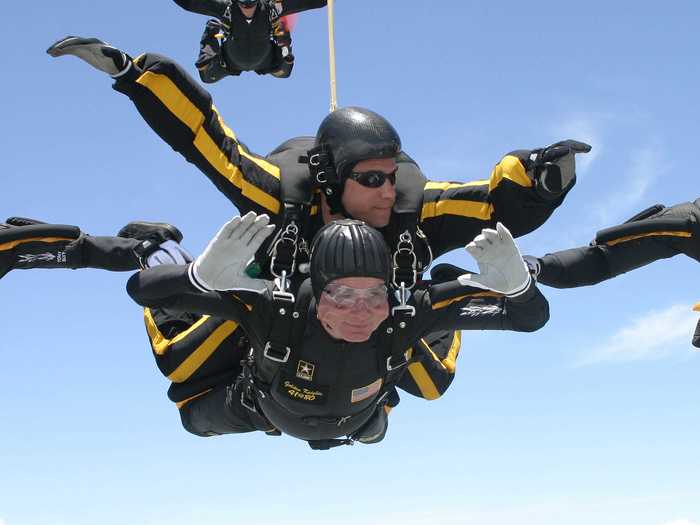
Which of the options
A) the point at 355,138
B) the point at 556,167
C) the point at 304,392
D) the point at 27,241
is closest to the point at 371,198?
the point at 355,138

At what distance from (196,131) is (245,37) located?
3.26 ft

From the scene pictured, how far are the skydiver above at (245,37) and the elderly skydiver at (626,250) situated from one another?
8.37ft

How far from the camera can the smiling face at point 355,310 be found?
221 inches

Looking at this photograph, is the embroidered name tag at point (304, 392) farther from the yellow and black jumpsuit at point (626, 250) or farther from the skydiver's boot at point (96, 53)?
the skydiver's boot at point (96, 53)

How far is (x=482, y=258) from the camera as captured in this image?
574 cm

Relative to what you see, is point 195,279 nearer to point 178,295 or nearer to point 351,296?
point 178,295

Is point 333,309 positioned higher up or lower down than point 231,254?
lower down

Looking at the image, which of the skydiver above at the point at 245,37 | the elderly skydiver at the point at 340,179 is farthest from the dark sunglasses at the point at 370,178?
the skydiver above at the point at 245,37

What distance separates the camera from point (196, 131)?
643 cm

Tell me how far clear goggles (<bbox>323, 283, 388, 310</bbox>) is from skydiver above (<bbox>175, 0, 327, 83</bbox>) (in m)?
2.29

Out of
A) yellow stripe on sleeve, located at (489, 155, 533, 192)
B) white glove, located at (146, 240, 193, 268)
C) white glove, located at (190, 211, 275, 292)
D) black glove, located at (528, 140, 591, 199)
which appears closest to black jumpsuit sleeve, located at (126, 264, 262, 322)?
white glove, located at (190, 211, 275, 292)

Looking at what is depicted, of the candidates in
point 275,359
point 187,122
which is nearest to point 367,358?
point 275,359

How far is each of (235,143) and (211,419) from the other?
2.12 m

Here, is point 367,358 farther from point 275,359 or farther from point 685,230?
point 685,230
